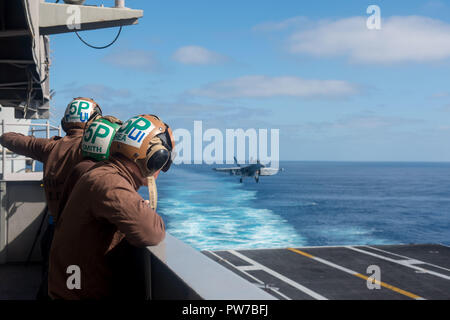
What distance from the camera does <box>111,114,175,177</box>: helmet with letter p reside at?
105 inches

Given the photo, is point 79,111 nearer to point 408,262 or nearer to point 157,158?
point 157,158

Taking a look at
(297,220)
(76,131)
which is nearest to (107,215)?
(76,131)

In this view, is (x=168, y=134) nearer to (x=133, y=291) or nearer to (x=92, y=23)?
(x=133, y=291)

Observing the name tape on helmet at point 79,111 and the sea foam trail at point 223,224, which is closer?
the name tape on helmet at point 79,111

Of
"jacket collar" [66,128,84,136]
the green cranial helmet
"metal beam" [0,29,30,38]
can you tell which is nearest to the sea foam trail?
"metal beam" [0,29,30,38]

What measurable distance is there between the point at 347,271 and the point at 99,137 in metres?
19.1

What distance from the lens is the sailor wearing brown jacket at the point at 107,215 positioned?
2283 mm

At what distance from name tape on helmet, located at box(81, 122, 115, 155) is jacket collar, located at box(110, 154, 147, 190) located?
2.74 ft

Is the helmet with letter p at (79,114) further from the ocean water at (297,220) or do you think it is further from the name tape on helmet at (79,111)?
the ocean water at (297,220)

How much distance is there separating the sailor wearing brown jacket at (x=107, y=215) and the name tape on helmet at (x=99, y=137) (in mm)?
834

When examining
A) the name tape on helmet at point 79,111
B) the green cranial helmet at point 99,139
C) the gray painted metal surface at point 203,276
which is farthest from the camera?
the name tape on helmet at point 79,111

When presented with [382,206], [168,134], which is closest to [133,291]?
[168,134]

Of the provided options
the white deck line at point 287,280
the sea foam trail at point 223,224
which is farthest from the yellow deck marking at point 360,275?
the sea foam trail at point 223,224

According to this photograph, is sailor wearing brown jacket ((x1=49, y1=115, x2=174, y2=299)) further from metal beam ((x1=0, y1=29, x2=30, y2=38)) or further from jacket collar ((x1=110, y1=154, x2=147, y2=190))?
metal beam ((x1=0, y1=29, x2=30, y2=38))
